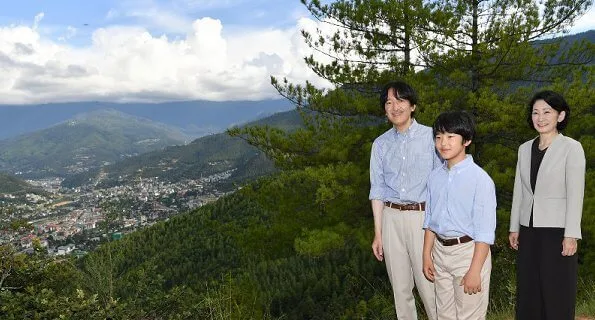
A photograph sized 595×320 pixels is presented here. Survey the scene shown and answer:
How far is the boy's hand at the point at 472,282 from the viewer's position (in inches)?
94.6

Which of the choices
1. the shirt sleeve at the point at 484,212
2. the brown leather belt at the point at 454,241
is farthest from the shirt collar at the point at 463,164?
the brown leather belt at the point at 454,241

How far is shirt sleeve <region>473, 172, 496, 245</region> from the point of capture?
7.95ft

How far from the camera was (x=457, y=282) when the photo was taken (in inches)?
101

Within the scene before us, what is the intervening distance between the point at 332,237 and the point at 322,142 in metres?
2.37

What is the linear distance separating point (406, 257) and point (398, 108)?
1.12 m

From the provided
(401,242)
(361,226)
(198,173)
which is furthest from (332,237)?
(198,173)

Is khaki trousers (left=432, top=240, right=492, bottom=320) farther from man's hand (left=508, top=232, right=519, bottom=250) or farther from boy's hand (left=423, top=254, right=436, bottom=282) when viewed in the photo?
man's hand (left=508, top=232, right=519, bottom=250)

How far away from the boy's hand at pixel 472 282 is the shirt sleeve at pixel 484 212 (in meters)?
0.21

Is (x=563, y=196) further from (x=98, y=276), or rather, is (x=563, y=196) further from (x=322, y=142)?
(x=322, y=142)

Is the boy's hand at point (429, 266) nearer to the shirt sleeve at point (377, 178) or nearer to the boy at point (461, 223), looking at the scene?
the boy at point (461, 223)

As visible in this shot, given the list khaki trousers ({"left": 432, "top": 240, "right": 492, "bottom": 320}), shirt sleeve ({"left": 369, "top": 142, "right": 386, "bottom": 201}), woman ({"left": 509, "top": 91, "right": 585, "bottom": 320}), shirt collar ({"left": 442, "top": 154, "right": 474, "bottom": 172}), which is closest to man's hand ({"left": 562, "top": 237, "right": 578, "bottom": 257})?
woman ({"left": 509, "top": 91, "right": 585, "bottom": 320})

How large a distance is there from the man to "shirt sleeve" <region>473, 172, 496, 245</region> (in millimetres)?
542

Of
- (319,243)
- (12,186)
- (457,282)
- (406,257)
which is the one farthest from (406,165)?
(12,186)

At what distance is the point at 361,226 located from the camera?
8484mm
